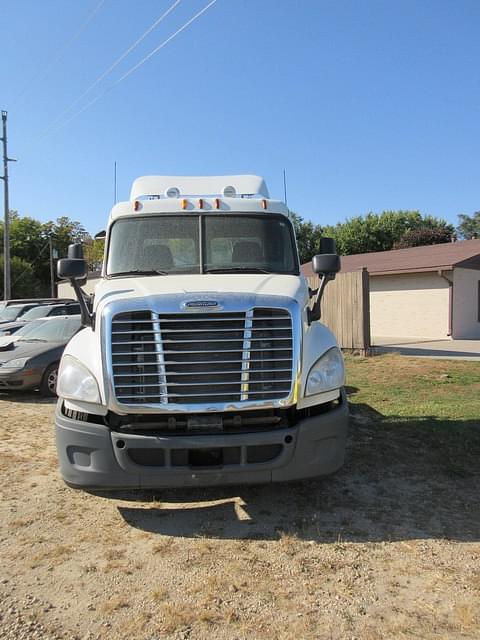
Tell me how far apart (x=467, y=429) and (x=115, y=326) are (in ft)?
15.1

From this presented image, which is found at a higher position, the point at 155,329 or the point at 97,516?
the point at 155,329

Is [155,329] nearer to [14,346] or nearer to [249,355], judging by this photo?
[249,355]

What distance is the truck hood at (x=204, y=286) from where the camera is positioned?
12.9 ft

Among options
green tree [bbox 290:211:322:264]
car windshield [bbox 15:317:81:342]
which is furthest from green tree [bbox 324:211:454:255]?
car windshield [bbox 15:317:81:342]

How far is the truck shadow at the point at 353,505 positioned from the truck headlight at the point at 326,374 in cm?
95

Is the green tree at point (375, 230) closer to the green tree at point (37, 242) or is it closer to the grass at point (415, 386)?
the green tree at point (37, 242)

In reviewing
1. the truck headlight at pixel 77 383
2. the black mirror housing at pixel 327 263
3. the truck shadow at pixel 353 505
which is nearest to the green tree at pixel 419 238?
the truck shadow at pixel 353 505

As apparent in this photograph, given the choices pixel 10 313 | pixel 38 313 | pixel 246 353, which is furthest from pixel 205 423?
pixel 10 313

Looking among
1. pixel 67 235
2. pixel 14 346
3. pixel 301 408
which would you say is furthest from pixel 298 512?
pixel 67 235

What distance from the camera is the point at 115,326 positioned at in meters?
3.67

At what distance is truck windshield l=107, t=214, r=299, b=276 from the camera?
480 cm

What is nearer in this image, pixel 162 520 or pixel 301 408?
pixel 301 408

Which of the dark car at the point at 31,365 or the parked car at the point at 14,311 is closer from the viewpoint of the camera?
the dark car at the point at 31,365

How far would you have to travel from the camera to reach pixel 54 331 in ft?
32.2
